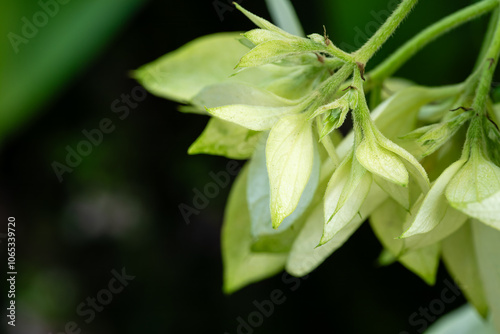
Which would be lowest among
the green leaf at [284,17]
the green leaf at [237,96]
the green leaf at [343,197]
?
the green leaf at [343,197]

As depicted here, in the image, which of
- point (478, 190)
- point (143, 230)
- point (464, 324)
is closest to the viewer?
point (478, 190)

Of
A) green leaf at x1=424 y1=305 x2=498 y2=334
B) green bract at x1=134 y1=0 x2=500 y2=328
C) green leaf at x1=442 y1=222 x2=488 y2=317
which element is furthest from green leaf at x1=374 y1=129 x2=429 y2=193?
green leaf at x1=424 y1=305 x2=498 y2=334

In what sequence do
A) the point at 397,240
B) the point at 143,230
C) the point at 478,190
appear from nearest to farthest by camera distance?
Answer: the point at 478,190 → the point at 397,240 → the point at 143,230

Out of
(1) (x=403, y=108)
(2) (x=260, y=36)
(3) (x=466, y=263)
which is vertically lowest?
(3) (x=466, y=263)

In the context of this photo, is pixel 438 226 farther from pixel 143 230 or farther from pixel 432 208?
pixel 143 230

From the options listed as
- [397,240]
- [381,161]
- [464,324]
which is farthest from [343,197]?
[464,324]

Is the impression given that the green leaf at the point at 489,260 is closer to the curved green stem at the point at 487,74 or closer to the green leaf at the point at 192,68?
the curved green stem at the point at 487,74

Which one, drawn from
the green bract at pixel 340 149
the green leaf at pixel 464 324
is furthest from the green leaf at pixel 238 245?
the green leaf at pixel 464 324

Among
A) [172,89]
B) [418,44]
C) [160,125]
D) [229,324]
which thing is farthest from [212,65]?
[229,324]
